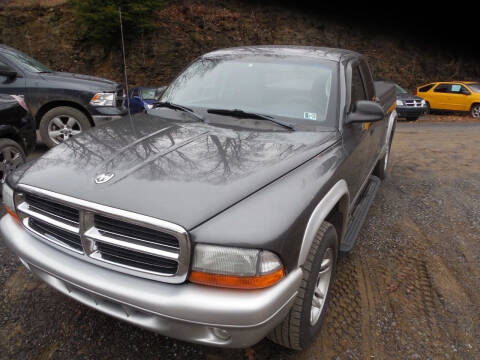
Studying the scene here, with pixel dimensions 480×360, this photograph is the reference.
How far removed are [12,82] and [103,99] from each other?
1.44 meters

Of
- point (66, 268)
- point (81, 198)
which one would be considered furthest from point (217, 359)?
point (81, 198)

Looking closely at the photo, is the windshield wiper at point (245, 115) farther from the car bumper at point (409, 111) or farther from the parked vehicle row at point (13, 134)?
the car bumper at point (409, 111)

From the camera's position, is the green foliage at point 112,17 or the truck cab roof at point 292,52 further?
the green foliage at point 112,17

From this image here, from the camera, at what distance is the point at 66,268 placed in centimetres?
197

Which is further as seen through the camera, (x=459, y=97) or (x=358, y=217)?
(x=459, y=97)

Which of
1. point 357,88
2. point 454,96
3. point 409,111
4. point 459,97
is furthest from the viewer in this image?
point 454,96

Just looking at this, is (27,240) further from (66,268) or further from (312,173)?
(312,173)

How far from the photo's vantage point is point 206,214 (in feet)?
5.80

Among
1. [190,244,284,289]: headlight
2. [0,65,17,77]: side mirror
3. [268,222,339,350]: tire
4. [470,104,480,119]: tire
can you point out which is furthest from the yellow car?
[190,244,284,289]: headlight

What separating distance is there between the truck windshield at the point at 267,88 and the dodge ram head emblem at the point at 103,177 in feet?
4.26

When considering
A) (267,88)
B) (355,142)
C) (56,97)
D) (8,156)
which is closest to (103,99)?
(56,97)

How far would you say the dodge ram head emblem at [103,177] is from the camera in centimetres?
200

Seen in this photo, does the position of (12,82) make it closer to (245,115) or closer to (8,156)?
(8,156)

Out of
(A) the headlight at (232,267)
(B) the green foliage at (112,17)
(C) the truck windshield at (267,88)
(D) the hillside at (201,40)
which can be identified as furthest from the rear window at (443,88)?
(A) the headlight at (232,267)
